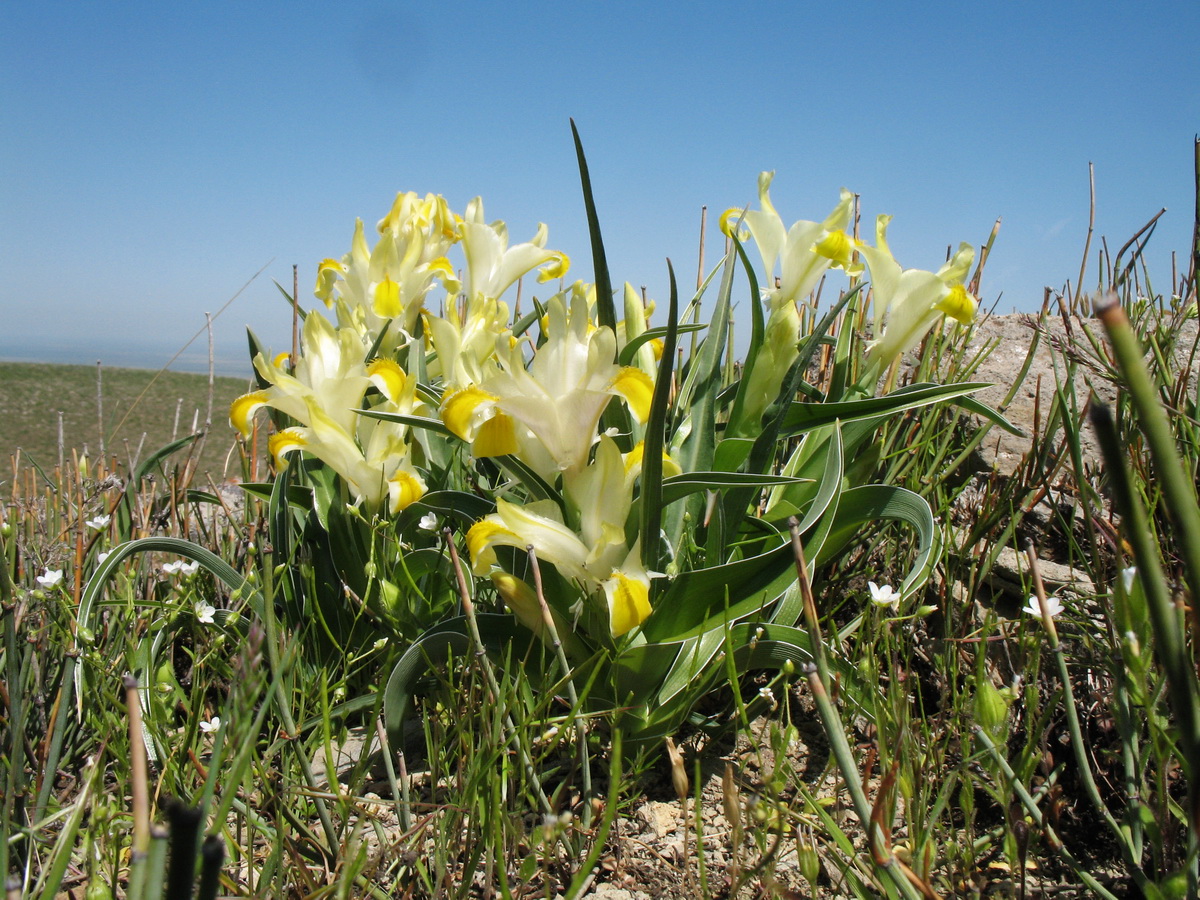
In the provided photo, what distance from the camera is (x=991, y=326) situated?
10.0 feet

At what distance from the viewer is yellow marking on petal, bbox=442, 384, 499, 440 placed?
3.48 feet

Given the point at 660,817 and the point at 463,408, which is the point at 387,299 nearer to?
the point at 463,408

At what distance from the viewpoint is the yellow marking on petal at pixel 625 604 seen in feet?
3.34

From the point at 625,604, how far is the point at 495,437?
0.29 meters

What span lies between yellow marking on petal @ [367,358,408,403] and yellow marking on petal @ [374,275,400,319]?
37 centimetres

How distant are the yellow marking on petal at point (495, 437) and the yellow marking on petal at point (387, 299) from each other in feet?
2.49

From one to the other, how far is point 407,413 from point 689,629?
622 mm

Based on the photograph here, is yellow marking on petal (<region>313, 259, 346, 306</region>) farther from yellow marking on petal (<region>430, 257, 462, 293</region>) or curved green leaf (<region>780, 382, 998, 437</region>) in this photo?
curved green leaf (<region>780, 382, 998, 437</region>)

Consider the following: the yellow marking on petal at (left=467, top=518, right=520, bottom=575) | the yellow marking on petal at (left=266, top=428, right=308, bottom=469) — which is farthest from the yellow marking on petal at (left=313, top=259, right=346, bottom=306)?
the yellow marking on petal at (left=467, top=518, right=520, bottom=575)

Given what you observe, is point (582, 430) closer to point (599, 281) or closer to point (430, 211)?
point (599, 281)

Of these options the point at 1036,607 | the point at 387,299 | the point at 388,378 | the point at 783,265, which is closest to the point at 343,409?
the point at 388,378

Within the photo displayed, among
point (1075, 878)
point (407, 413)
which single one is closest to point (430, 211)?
point (407, 413)

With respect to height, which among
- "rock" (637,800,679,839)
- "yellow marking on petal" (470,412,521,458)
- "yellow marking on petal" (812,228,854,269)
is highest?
"yellow marking on petal" (812,228,854,269)

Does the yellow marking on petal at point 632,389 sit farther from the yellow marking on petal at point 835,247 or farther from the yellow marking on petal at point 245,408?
the yellow marking on petal at point 245,408
